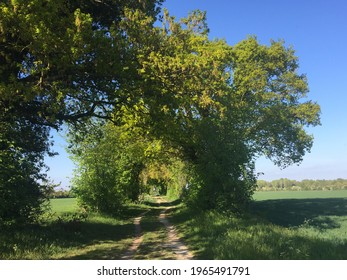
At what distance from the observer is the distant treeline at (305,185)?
370ft

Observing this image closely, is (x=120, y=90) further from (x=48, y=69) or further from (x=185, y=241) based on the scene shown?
(x=185, y=241)

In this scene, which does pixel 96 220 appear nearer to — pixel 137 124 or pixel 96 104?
pixel 137 124

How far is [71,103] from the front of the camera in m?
16.8

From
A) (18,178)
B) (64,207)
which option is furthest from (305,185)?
(18,178)

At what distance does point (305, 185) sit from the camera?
4884 inches

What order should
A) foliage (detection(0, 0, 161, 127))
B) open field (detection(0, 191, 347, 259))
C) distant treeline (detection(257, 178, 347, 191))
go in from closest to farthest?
open field (detection(0, 191, 347, 259)) → foliage (detection(0, 0, 161, 127)) → distant treeline (detection(257, 178, 347, 191))

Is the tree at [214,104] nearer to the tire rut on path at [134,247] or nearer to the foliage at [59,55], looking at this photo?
the foliage at [59,55]

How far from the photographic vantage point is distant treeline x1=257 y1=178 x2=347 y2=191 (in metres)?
113

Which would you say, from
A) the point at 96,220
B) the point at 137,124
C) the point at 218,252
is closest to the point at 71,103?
the point at 137,124

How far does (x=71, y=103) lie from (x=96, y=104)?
167cm

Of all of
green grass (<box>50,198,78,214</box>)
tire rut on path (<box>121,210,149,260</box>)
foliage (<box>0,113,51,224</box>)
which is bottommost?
tire rut on path (<box>121,210,149,260</box>)

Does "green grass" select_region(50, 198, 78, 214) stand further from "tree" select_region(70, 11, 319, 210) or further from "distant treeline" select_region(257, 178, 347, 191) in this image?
"distant treeline" select_region(257, 178, 347, 191)

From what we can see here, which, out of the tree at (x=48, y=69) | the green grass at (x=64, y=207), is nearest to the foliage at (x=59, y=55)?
the tree at (x=48, y=69)

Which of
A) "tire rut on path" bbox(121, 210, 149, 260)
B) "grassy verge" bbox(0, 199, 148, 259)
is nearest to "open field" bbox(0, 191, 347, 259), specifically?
"grassy verge" bbox(0, 199, 148, 259)
